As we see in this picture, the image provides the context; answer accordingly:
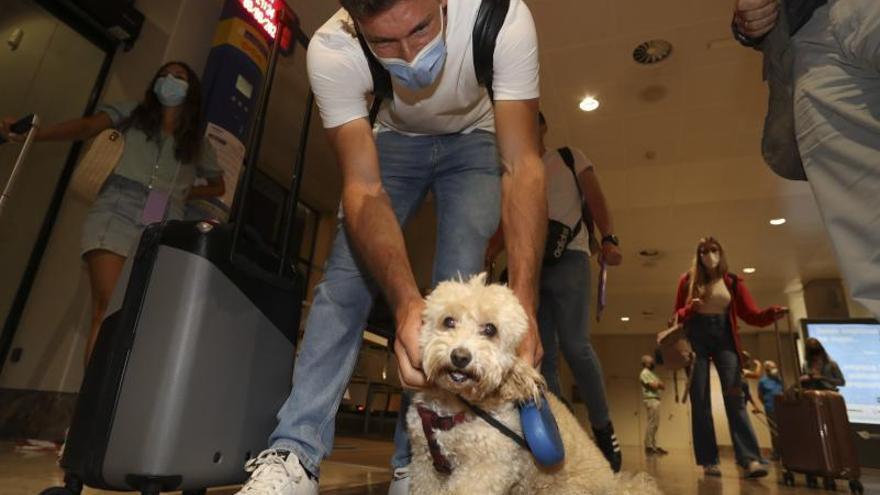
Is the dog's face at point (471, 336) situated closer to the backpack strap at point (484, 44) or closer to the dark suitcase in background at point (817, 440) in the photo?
the backpack strap at point (484, 44)

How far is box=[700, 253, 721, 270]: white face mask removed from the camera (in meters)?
4.21

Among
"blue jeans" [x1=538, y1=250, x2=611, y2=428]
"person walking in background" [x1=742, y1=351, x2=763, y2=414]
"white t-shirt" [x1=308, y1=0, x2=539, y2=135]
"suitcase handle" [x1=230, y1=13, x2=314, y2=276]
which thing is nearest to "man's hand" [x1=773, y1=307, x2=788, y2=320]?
"person walking in background" [x1=742, y1=351, x2=763, y2=414]

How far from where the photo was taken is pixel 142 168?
90.6 inches

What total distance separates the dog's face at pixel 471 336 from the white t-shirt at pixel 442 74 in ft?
1.92

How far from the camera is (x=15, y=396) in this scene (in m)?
2.92

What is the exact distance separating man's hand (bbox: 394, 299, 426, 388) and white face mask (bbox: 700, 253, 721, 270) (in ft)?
12.4

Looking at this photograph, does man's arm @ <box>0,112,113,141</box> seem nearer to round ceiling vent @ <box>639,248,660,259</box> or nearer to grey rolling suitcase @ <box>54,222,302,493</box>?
grey rolling suitcase @ <box>54,222,302,493</box>

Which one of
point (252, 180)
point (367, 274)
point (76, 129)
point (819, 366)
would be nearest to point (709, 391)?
point (819, 366)

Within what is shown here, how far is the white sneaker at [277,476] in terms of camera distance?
1.08m

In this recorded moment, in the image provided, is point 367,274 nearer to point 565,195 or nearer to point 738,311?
point 565,195

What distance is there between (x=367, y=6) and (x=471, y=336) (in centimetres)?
86

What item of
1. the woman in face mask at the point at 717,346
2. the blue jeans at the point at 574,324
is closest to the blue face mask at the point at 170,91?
the blue jeans at the point at 574,324

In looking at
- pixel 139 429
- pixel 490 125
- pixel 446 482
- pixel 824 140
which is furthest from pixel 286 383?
pixel 824 140

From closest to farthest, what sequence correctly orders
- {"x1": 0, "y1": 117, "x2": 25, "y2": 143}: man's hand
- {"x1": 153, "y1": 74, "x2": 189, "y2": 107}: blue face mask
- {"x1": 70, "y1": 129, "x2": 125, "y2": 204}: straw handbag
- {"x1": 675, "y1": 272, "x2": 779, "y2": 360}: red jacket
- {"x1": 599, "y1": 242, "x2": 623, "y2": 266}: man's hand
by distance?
{"x1": 0, "y1": 117, "x2": 25, "y2": 143}: man's hand
{"x1": 70, "y1": 129, "x2": 125, "y2": 204}: straw handbag
{"x1": 153, "y1": 74, "x2": 189, "y2": 107}: blue face mask
{"x1": 599, "y1": 242, "x2": 623, "y2": 266}: man's hand
{"x1": 675, "y1": 272, "x2": 779, "y2": 360}: red jacket
